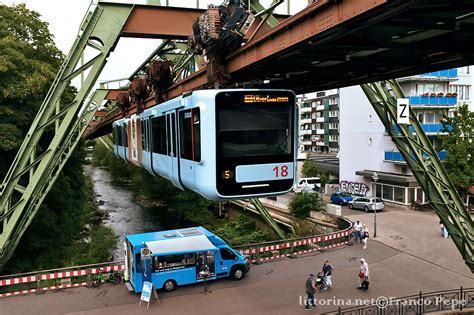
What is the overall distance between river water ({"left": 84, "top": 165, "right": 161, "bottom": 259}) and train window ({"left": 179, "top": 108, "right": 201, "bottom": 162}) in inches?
730

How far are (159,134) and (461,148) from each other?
2437 cm

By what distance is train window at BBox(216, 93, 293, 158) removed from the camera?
26.3 feet

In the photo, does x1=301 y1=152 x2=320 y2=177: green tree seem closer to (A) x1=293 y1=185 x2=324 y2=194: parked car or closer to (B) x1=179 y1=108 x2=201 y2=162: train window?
(A) x1=293 y1=185 x2=324 y2=194: parked car

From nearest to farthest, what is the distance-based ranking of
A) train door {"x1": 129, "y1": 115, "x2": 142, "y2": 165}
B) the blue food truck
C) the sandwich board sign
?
the sandwich board sign, the blue food truck, train door {"x1": 129, "y1": 115, "x2": 142, "y2": 165}

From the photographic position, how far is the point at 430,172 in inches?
547

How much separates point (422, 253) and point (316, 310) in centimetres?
900

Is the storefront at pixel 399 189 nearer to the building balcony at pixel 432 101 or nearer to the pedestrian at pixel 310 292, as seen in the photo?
the building balcony at pixel 432 101

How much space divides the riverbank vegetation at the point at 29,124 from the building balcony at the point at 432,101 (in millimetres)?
24539

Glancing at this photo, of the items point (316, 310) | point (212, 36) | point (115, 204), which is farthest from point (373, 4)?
point (115, 204)

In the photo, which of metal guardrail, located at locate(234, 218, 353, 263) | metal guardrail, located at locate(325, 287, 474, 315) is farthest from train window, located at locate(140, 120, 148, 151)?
metal guardrail, located at locate(325, 287, 474, 315)

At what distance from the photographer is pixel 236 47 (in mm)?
9930

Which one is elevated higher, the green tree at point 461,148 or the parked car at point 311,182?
the green tree at point 461,148

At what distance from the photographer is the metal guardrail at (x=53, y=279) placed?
14.8 metres

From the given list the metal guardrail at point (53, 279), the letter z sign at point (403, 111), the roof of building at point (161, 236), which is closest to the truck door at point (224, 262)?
the roof of building at point (161, 236)
